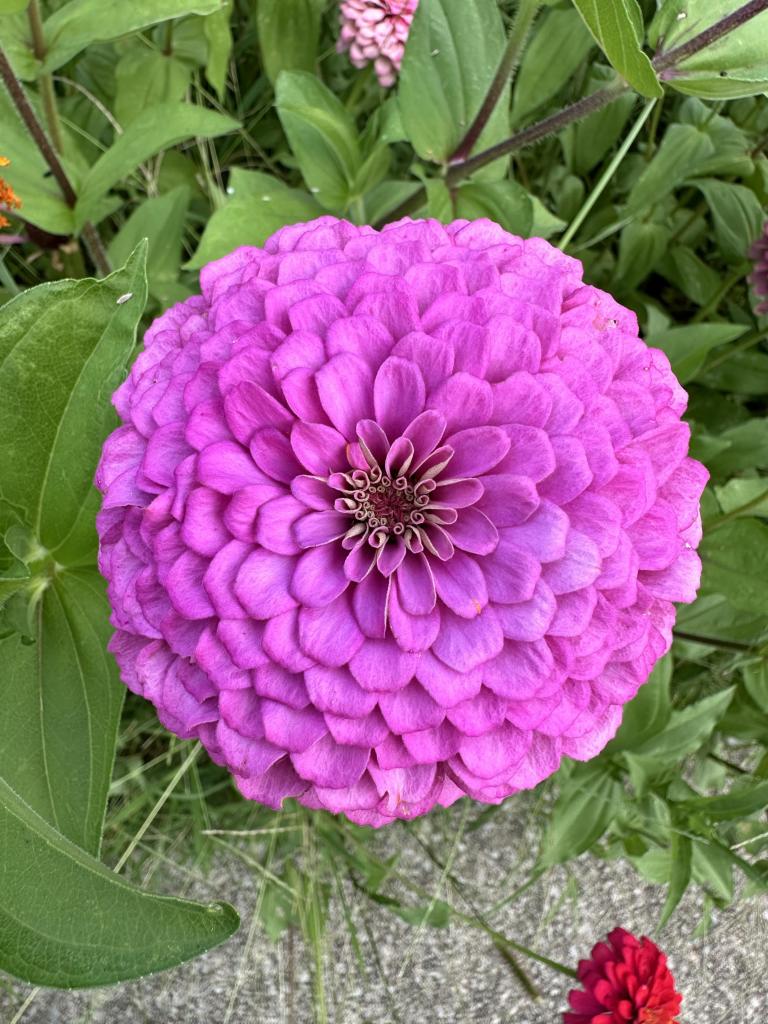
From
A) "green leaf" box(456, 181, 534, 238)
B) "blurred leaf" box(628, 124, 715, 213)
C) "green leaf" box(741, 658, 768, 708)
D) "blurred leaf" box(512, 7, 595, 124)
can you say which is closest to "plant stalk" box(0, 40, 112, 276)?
"green leaf" box(456, 181, 534, 238)

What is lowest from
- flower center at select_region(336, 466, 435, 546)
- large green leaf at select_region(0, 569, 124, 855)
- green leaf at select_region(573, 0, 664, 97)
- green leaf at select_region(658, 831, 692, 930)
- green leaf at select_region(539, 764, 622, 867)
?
green leaf at select_region(539, 764, 622, 867)

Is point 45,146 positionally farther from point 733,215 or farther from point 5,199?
point 733,215

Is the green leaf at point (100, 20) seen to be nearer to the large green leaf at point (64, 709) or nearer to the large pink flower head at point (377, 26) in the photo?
the large pink flower head at point (377, 26)

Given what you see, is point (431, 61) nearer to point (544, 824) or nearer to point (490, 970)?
point (544, 824)

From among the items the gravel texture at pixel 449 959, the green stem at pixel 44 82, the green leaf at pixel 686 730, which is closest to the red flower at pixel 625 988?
the green leaf at pixel 686 730

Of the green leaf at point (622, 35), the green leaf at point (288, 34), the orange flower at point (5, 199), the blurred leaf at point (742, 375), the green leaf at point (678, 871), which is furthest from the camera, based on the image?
the blurred leaf at point (742, 375)

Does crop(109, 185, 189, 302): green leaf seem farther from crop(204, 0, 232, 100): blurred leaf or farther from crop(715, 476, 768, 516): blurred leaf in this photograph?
crop(715, 476, 768, 516): blurred leaf

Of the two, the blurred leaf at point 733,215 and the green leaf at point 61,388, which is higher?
the green leaf at point 61,388
